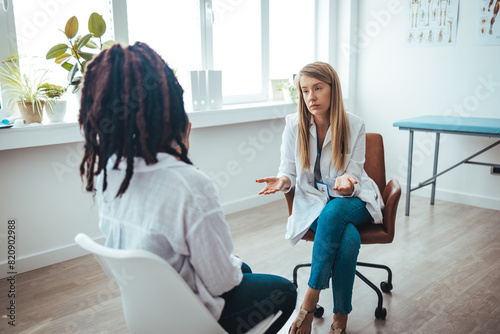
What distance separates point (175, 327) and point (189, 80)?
7.77ft

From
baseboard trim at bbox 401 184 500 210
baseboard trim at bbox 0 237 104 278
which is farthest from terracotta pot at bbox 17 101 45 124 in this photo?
baseboard trim at bbox 401 184 500 210

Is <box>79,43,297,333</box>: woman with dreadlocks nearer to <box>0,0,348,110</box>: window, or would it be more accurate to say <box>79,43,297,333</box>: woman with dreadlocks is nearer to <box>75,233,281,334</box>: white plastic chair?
<box>75,233,281,334</box>: white plastic chair

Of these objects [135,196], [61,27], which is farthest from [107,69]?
[61,27]

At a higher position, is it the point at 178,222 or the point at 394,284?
the point at 178,222

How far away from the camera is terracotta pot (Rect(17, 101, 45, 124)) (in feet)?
7.97

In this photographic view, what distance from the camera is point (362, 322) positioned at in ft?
6.39

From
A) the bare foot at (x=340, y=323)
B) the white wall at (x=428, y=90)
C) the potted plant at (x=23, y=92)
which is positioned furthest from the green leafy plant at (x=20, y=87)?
the white wall at (x=428, y=90)

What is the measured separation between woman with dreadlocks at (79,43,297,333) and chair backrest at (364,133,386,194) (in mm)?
1345

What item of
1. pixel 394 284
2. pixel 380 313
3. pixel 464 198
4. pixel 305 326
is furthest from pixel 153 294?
pixel 464 198

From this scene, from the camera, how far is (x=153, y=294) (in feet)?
3.20

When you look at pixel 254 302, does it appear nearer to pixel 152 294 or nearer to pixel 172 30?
pixel 152 294

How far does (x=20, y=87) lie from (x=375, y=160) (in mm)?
1925

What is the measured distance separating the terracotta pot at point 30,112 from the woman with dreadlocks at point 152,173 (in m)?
1.62

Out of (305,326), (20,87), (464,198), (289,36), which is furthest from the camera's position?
(289,36)
